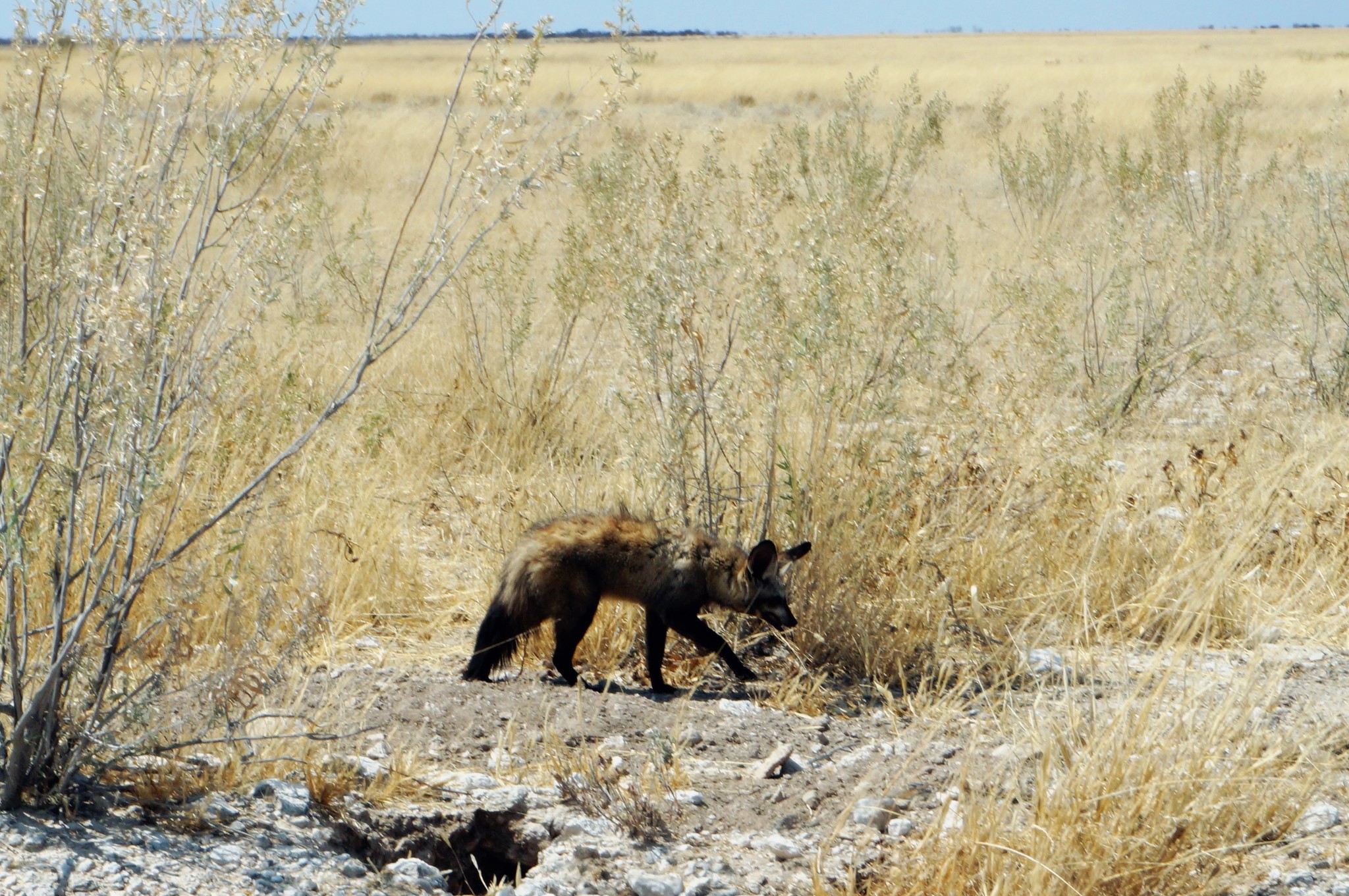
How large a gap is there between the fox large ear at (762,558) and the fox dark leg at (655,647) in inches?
17.2

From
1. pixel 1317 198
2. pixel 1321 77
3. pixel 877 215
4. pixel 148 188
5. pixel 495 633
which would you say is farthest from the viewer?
pixel 1321 77

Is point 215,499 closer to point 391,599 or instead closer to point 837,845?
point 391,599

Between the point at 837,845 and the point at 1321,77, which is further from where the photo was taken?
the point at 1321,77

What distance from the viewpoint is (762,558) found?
16.6 feet

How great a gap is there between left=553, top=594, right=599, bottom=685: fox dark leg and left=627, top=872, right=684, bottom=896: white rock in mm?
1763

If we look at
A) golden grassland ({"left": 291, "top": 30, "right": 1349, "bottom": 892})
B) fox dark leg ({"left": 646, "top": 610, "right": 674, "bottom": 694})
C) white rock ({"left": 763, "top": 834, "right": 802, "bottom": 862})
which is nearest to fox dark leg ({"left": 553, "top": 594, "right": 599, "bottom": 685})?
fox dark leg ({"left": 646, "top": 610, "right": 674, "bottom": 694})

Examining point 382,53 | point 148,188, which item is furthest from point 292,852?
point 382,53

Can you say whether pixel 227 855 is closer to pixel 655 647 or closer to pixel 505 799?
pixel 505 799

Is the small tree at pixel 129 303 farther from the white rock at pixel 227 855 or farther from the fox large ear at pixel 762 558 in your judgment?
the fox large ear at pixel 762 558

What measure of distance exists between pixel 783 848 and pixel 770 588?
1.66 m

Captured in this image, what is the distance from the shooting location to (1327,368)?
416 inches

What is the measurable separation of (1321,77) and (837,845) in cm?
4766

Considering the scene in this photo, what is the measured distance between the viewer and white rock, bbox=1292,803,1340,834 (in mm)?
3492

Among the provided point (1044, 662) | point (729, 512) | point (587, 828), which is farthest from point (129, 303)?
point (1044, 662)
